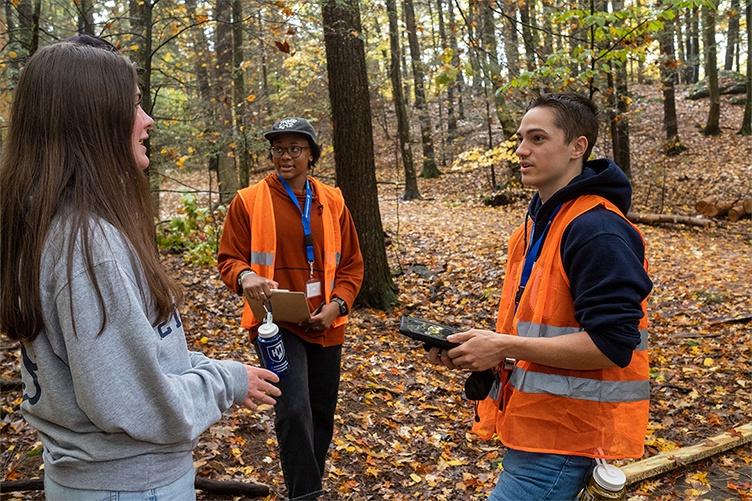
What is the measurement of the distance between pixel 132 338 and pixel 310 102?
20.4 meters

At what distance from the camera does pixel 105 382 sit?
1575 millimetres

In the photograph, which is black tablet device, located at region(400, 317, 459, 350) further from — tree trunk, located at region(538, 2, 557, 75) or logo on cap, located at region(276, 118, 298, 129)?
tree trunk, located at region(538, 2, 557, 75)

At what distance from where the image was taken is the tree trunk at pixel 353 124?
7.12 meters

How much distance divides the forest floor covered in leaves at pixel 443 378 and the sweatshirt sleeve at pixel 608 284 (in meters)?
2.86

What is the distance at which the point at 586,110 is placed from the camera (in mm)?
2541

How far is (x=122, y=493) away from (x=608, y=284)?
67.9 inches

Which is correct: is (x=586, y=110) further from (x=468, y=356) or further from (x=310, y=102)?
(x=310, y=102)

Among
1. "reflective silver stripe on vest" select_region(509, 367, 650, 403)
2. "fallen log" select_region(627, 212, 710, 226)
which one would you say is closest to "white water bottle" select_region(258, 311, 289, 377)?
"reflective silver stripe on vest" select_region(509, 367, 650, 403)

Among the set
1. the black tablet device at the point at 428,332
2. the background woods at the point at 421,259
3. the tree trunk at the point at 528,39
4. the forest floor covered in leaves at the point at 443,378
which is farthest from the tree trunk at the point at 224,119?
the black tablet device at the point at 428,332

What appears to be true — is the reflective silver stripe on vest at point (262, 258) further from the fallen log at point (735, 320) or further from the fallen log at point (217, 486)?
the fallen log at point (735, 320)

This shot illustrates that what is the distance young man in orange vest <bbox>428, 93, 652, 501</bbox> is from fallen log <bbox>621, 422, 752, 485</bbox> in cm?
257

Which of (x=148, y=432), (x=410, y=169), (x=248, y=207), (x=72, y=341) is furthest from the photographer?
(x=410, y=169)

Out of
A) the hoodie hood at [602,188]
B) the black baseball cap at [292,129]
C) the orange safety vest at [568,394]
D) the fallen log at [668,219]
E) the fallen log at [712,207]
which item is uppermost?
the black baseball cap at [292,129]

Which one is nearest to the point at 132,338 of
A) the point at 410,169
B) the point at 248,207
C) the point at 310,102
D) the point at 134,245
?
the point at 134,245
